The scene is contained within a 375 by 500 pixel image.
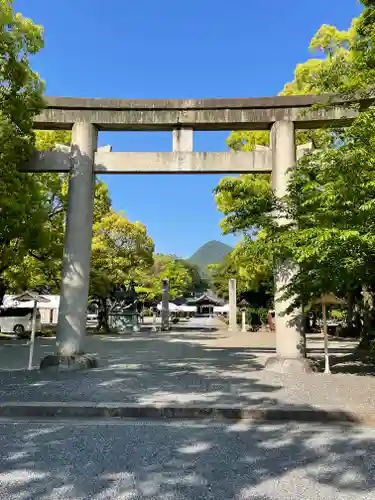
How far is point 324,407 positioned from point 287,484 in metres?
2.77

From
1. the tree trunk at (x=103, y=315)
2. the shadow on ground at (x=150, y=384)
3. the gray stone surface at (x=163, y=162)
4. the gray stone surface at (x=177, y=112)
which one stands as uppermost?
the gray stone surface at (x=177, y=112)

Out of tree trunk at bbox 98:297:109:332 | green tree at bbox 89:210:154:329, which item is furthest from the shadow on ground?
tree trunk at bbox 98:297:109:332

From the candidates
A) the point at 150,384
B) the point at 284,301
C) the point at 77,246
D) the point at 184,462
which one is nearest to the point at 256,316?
the point at 284,301

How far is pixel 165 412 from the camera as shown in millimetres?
6258

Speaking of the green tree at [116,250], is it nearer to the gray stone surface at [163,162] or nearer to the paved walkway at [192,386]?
the gray stone surface at [163,162]

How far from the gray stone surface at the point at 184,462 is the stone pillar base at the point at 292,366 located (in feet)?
12.9

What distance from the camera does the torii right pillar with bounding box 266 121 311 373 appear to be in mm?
9773

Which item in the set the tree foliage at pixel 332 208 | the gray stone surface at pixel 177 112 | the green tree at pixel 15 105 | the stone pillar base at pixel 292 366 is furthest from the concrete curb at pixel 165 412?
the gray stone surface at pixel 177 112

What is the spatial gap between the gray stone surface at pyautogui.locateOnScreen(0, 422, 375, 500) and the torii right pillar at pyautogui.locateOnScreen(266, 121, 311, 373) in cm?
413

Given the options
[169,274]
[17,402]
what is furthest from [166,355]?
[169,274]

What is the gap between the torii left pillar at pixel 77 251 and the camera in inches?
398

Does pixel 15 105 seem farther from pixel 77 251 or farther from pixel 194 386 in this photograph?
pixel 194 386

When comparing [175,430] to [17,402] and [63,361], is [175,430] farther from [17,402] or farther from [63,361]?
[63,361]

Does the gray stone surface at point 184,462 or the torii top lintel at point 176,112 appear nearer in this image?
the gray stone surface at point 184,462
